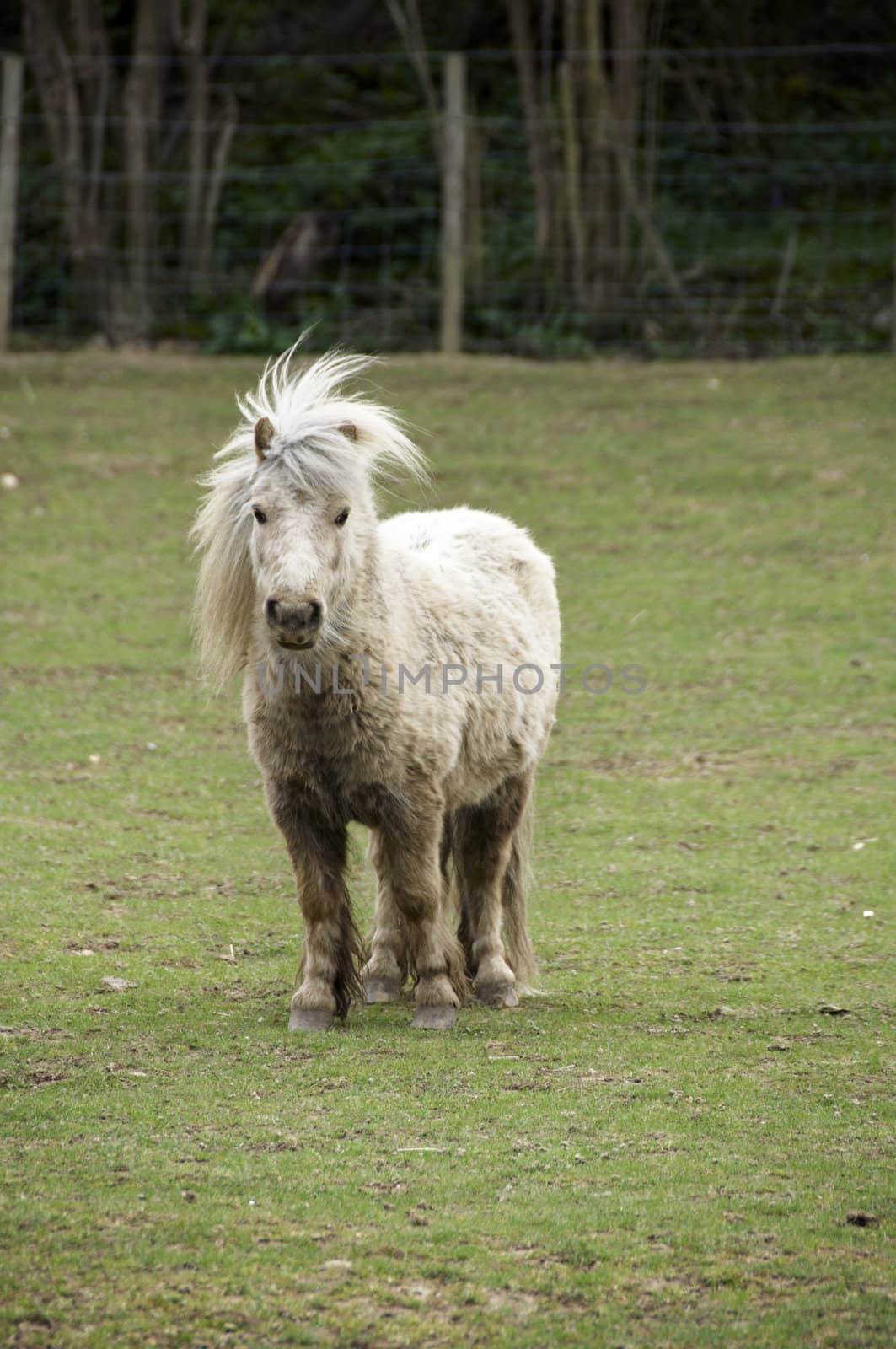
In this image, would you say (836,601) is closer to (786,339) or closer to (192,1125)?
(786,339)

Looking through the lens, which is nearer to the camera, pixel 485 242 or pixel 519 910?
pixel 519 910

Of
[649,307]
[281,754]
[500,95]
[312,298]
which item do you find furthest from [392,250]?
[281,754]

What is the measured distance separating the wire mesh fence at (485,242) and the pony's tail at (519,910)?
1105 cm

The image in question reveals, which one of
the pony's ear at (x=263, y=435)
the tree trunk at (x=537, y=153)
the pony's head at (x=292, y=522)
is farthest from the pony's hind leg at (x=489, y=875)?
the tree trunk at (x=537, y=153)

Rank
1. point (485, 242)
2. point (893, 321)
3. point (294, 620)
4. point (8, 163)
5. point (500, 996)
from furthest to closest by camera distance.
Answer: point (485, 242), point (893, 321), point (8, 163), point (500, 996), point (294, 620)

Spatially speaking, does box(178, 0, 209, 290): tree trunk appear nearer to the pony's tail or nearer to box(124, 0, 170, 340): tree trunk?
box(124, 0, 170, 340): tree trunk

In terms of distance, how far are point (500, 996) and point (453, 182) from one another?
1170 cm

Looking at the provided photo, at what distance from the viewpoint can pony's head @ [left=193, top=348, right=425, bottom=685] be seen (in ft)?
15.6

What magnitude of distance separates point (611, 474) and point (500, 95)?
855 centimetres

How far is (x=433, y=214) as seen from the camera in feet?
54.8

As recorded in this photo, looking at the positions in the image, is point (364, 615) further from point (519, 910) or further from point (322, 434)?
point (519, 910)

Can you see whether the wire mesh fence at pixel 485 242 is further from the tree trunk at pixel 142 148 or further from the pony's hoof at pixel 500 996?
the pony's hoof at pixel 500 996

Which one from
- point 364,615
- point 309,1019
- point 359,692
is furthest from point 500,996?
point 364,615

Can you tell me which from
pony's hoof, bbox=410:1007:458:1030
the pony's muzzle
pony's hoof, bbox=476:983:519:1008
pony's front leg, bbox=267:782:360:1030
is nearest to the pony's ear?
the pony's muzzle
